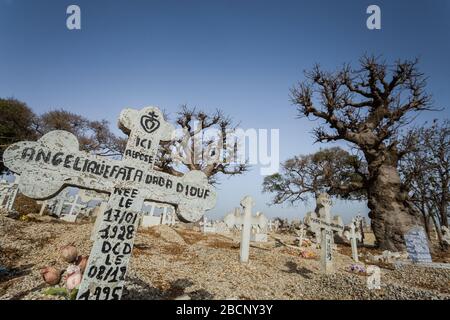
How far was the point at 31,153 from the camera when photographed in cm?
217

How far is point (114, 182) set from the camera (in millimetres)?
2568

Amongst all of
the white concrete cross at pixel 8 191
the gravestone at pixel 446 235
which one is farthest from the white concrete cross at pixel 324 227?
the gravestone at pixel 446 235

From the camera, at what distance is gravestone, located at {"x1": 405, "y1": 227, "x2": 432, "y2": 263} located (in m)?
11.3

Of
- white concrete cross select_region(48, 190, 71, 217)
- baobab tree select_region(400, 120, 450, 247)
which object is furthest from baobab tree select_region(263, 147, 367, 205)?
white concrete cross select_region(48, 190, 71, 217)

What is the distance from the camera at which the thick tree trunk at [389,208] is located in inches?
504

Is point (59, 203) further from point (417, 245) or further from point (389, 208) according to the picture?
point (417, 245)

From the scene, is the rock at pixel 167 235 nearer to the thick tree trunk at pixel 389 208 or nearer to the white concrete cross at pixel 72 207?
the white concrete cross at pixel 72 207

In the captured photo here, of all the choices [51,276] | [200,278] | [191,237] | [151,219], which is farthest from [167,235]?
[51,276]

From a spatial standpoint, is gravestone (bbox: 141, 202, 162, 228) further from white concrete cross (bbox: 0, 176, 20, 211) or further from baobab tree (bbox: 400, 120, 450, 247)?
baobab tree (bbox: 400, 120, 450, 247)

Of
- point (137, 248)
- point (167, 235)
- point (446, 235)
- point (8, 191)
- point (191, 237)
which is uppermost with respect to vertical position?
point (8, 191)

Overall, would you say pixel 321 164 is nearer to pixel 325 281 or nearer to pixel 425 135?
pixel 425 135

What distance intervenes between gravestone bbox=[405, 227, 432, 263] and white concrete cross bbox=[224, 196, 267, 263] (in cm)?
859

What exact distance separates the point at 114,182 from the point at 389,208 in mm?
15531
